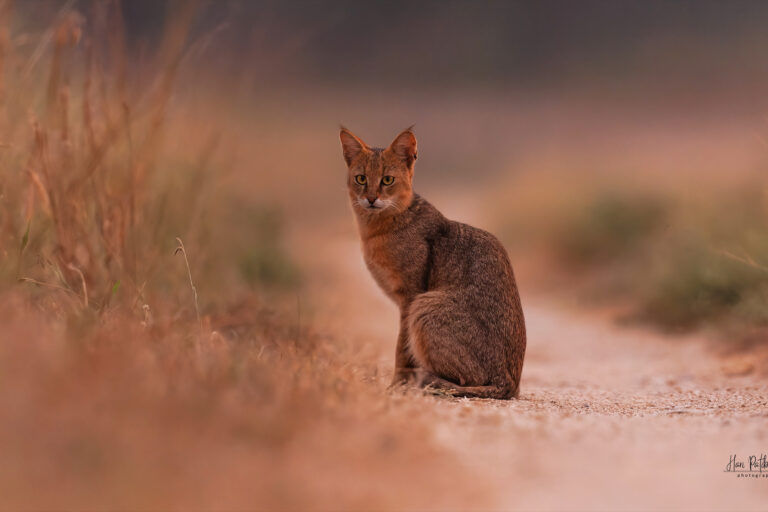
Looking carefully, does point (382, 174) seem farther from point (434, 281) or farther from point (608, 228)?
point (608, 228)

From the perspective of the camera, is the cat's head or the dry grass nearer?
the dry grass

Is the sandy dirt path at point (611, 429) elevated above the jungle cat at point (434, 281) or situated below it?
below

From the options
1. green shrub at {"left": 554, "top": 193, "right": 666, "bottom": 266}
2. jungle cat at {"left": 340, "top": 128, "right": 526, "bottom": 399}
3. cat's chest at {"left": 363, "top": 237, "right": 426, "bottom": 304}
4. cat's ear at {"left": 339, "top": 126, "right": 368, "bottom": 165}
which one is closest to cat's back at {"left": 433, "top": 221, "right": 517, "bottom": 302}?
jungle cat at {"left": 340, "top": 128, "right": 526, "bottom": 399}

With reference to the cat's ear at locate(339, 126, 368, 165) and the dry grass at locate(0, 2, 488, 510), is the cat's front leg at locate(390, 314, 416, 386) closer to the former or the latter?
the dry grass at locate(0, 2, 488, 510)

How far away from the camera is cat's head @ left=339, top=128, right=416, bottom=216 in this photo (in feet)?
17.0

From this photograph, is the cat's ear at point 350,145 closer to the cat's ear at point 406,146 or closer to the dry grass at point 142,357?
the cat's ear at point 406,146

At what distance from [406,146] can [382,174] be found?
23cm

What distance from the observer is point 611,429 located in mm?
3832

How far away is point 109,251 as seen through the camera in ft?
16.7

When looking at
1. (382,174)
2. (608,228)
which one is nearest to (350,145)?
(382,174)

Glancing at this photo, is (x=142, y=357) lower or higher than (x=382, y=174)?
lower

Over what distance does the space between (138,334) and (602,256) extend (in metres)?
9.03

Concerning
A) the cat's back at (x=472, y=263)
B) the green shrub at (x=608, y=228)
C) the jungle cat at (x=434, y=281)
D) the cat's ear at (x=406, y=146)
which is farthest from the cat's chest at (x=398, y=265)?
the green shrub at (x=608, y=228)

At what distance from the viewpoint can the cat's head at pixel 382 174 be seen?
5.19 meters
